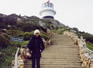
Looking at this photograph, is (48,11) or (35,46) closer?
(35,46)

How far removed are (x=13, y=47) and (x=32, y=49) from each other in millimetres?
7241

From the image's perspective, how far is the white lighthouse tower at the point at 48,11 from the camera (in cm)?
6378

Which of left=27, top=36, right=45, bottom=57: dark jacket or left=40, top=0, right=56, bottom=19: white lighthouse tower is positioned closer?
left=27, top=36, right=45, bottom=57: dark jacket

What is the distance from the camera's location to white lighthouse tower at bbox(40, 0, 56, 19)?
63781mm

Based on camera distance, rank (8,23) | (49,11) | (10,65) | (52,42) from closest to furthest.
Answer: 1. (10,65)
2. (52,42)
3. (8,23)
4. (49,11)

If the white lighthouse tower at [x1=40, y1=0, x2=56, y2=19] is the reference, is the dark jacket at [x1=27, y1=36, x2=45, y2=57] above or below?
below

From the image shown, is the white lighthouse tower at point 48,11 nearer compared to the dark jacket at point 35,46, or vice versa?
the dark jacket at point 35,46

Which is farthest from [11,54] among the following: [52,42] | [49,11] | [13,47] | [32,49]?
[49,11]

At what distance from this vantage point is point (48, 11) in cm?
6381

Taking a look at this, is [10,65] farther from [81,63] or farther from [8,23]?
[8,23]

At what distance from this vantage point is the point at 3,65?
13.3 meters

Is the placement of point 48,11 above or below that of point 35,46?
above

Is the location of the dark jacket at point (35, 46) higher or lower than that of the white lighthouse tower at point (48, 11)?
lower

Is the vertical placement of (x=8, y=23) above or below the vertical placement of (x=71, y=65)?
above
